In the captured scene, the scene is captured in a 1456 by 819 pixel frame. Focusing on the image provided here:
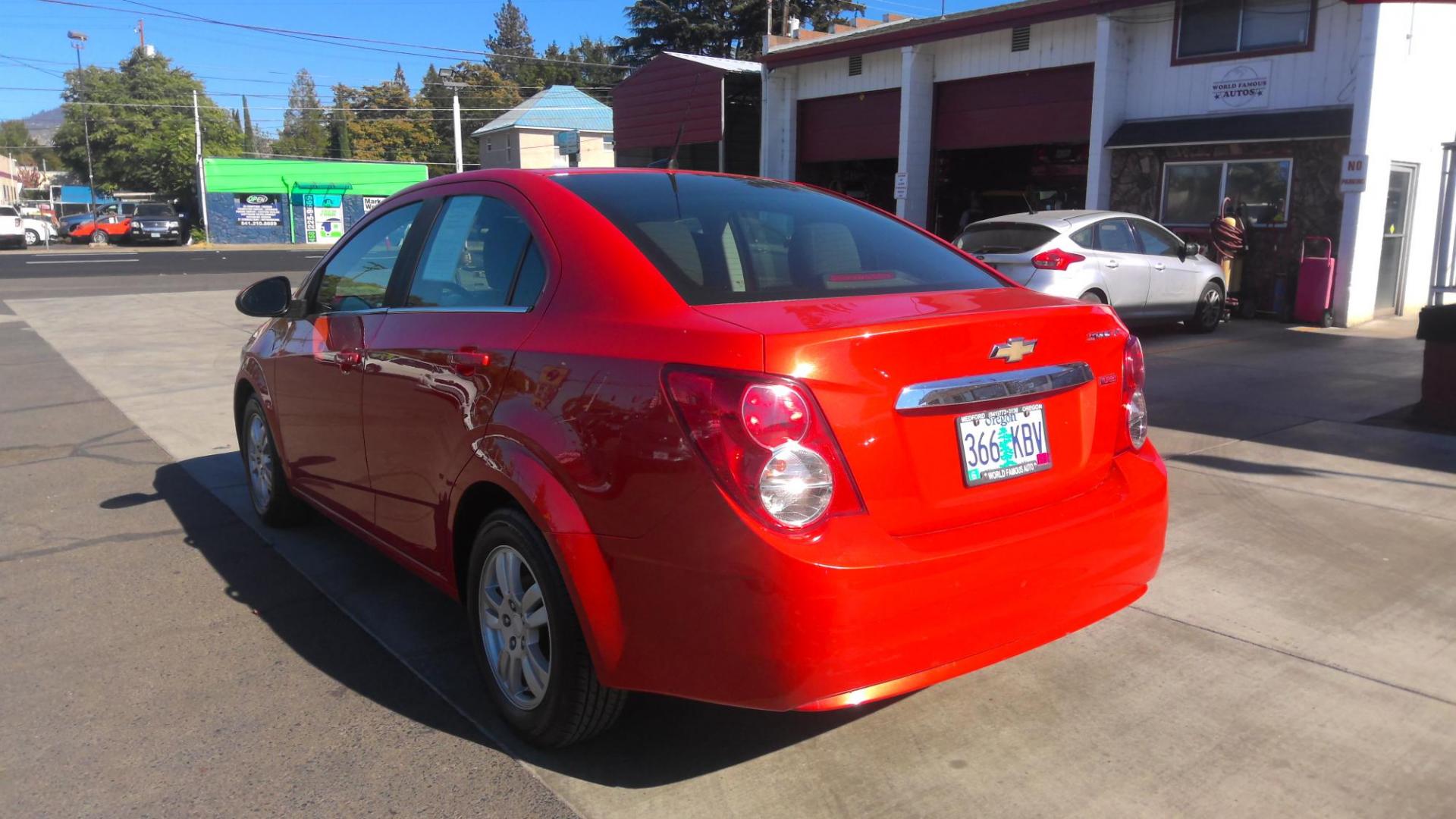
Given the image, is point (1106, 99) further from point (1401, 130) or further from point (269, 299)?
point (269, 299)

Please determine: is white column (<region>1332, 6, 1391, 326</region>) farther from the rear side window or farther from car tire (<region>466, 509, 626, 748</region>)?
car tire (<region>466, 509, 626, 748</region>)

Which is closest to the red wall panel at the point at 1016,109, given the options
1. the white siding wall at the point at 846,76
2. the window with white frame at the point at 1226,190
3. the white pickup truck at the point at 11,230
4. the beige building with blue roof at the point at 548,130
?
the white siding wall at the point at 846,76

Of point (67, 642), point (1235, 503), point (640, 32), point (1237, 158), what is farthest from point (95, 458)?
point (640, 32)

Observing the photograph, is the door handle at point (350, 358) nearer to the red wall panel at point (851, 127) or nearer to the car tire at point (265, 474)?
the car tire at point (265, 474)

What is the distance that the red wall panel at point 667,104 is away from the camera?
24844 mm

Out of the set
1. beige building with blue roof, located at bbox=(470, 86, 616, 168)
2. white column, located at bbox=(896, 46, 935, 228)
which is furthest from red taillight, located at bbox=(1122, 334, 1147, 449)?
beige building with blue roof, located at bbox=(470, 86, 616, 168)

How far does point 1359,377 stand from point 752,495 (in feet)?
30.0

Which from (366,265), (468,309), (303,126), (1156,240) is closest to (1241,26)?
(1156,240)

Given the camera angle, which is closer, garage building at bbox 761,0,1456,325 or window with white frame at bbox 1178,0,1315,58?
garage building at bbox 761,0,1456,325

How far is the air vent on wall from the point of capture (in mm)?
18016

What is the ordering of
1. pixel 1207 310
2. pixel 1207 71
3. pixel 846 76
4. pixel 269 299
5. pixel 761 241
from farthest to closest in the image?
pixel 846 76 < pixel 1207 71 < pixel 1207 310 < pixel 269 299 < pixel 761 241

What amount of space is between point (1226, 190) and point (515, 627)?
1473cm

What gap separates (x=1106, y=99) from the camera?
632 inches

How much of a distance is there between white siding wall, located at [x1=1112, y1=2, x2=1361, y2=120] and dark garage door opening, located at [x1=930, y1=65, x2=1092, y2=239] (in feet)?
3.93
